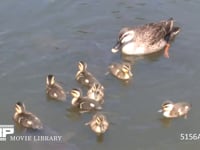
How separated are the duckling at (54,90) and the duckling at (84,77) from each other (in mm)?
409

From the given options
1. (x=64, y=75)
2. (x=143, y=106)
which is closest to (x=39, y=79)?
(x=64, y=75)

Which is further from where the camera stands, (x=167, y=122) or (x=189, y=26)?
(x=189, y=26)

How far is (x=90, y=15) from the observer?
12352 mm

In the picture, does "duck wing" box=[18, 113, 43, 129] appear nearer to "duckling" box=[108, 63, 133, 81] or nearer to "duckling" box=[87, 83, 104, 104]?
"duckling" box=[87, 83, 104, 104]

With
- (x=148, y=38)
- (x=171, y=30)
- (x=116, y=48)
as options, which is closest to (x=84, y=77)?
(x=116, y=48)

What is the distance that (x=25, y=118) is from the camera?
29.9 feet

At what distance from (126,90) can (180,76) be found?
104cm

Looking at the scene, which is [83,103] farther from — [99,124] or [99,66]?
[99,66]

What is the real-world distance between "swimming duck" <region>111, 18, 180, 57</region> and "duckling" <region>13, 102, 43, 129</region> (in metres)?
2.78

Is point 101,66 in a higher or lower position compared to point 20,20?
lower

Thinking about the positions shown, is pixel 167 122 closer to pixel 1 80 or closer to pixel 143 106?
pixel 143 106

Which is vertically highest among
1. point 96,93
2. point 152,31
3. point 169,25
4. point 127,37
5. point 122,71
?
point 169,25

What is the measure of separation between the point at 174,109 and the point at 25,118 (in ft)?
7.59

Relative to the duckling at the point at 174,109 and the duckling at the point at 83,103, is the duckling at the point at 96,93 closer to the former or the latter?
the duckling at the point at 83,103
